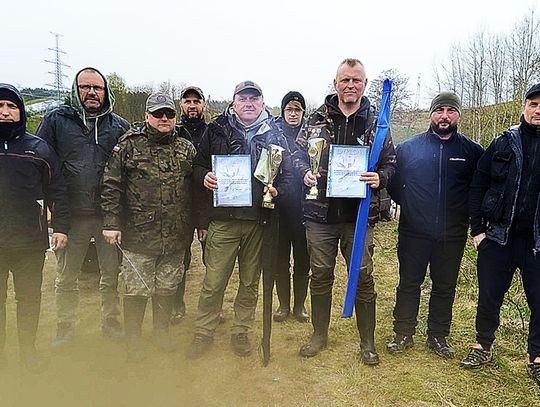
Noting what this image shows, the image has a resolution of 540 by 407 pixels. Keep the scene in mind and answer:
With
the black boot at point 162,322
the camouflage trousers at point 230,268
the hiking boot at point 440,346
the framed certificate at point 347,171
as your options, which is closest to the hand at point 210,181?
the camouflage trousers at point 230,268

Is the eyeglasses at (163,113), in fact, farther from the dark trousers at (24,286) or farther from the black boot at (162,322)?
the black boot at (162,322)

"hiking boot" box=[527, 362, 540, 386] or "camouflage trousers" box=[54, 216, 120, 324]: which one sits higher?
"camouflage trousers" box=[54, 216, 120, 324]

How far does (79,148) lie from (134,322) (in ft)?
4.85

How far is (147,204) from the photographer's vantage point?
3250 mm

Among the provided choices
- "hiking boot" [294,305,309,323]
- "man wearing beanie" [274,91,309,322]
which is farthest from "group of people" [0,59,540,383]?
"hiking boot" [294,305,309,323]

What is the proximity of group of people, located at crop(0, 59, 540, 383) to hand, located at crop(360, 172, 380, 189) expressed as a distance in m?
0.01

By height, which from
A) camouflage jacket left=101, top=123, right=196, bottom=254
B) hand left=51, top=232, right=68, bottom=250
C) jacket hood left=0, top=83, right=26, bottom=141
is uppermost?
jacket hood left=0, top=83, right=26, bottom=141

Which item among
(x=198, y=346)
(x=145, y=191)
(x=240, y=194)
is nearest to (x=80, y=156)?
(x=145, y=191)

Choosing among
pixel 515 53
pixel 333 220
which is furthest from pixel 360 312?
pixel 515 53

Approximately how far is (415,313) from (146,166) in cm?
255

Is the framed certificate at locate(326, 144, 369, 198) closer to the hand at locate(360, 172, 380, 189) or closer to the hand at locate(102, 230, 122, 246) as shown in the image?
the hand at locate(360, 172, 380, 189)

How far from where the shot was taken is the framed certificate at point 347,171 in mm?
3129

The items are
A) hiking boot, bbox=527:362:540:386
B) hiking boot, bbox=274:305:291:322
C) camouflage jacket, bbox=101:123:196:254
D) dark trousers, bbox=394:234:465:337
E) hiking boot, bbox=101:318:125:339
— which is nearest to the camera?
hiking boot, bbox=527:362:540:386

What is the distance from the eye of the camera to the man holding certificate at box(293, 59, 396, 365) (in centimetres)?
313
